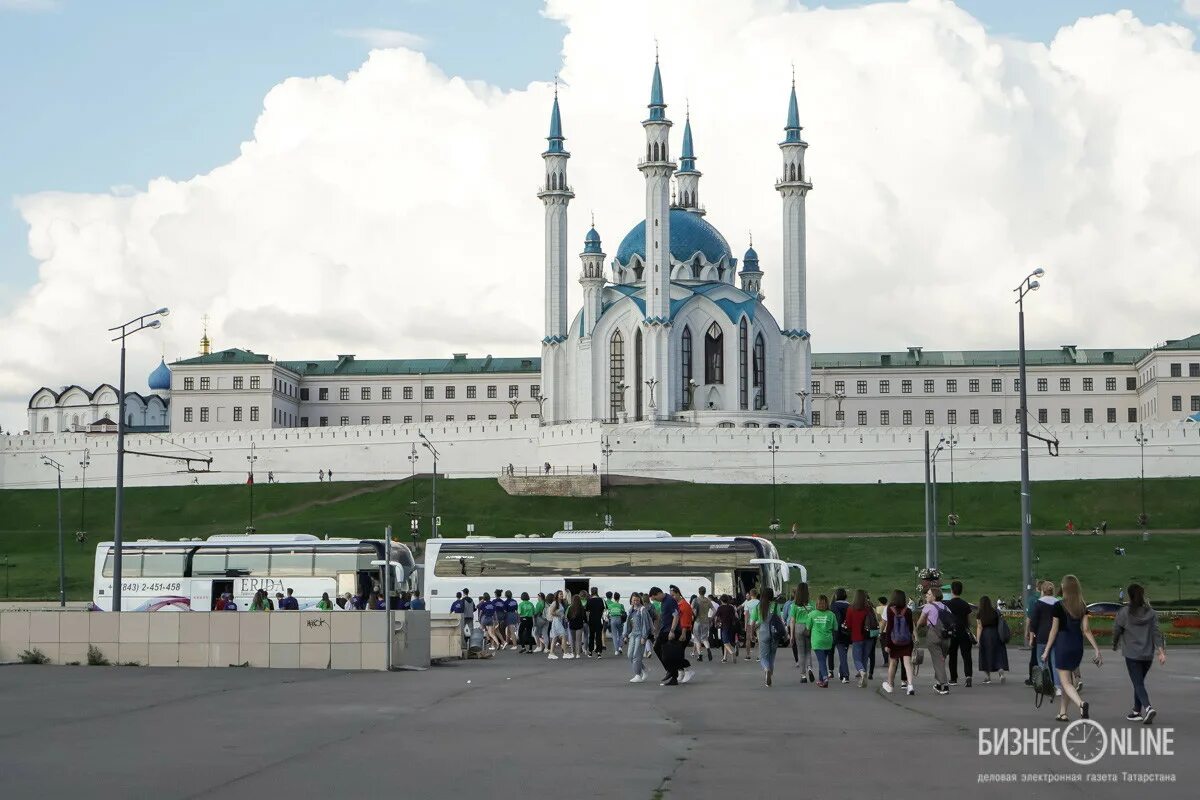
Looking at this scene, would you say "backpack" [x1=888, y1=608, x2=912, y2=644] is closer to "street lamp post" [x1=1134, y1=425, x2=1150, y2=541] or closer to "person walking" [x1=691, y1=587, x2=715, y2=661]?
"person walking" [x1=691, y1=587, x2=715, y2=661]

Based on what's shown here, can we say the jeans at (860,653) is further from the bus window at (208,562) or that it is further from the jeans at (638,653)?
the bus window at (208,562)

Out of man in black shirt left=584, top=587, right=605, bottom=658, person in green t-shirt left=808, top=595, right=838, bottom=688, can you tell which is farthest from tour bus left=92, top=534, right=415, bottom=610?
person in green t-shirt left=808, top=595, right=838, bottom=688

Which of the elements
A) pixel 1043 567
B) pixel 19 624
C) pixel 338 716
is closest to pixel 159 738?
pixel 338 716

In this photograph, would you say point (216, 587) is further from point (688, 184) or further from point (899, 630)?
point (688, 184)

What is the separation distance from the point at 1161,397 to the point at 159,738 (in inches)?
4809

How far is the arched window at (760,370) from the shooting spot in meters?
110

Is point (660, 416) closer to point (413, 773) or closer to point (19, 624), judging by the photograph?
point (19, 624)

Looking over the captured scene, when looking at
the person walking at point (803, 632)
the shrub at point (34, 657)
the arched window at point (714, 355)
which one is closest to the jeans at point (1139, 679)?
the person walking at point (803, 632)

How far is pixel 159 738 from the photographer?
16.8 meters

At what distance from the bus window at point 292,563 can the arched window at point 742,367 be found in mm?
64932

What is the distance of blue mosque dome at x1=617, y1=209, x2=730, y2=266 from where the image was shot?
116m

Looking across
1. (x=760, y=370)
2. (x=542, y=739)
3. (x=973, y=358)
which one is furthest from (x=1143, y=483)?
(x=542, y=739)

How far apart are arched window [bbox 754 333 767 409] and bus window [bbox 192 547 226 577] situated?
66.9m

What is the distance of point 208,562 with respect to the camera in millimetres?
46562
